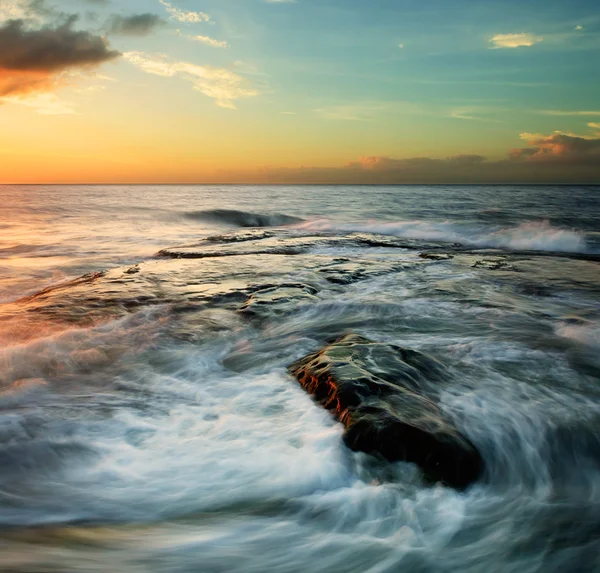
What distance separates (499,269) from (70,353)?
9.08m

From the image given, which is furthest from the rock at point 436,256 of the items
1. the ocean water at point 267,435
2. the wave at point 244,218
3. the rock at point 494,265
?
the wave at point 244,218

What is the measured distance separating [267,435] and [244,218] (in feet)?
79.6

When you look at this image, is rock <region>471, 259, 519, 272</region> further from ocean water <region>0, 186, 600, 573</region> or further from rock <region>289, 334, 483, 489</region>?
rock <region>289, 334, 483, 489</region>

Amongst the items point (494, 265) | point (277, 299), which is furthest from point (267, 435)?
point (494, 265)

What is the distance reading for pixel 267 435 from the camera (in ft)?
11.4

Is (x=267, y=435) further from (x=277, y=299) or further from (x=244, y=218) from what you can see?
(x=244, y=218)

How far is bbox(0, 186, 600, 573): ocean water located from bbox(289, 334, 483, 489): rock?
0.36 feet

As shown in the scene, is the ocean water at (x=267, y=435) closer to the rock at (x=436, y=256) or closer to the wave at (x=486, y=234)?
the rock at (x=436, y=256)

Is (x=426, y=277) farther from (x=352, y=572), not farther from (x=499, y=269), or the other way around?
(x=352, y=572)

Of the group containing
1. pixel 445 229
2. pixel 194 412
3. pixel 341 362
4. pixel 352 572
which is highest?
pixel 445 229

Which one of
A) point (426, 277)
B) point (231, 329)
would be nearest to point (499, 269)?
point (426, 277)

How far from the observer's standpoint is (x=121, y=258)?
12.2 meters

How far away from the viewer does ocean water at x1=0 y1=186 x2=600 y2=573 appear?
8.29 feet

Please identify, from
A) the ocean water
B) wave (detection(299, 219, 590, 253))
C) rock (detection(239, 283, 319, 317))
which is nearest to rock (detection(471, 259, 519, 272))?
the ocean water
